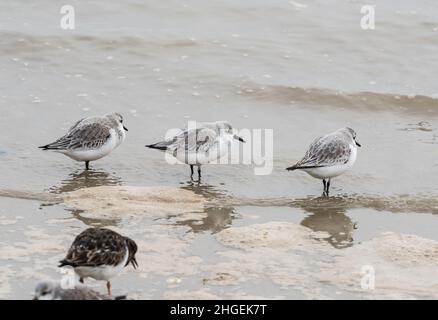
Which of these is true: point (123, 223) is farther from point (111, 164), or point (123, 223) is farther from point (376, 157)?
point (376, 157)

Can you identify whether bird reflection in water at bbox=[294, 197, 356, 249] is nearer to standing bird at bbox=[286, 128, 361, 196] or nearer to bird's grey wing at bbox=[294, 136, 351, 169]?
standing bird at bbox=[286, 128, 361, 196]

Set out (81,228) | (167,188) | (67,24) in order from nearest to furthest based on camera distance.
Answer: (81,228)
(167,188)
(67,24)

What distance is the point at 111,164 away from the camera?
42.5 feet

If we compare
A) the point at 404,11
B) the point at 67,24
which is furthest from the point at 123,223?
the point at 404,11

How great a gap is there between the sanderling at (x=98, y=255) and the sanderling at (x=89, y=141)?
4.07 metres

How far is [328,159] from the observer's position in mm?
11477

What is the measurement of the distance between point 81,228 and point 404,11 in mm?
12182

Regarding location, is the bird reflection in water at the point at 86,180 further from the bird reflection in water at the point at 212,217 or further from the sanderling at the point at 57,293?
the sanderling at the point at 57,293

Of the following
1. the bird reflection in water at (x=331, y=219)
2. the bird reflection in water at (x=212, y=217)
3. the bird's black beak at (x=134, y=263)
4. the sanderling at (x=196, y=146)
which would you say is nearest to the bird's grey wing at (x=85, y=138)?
the sanderling at (x=196, y=146)

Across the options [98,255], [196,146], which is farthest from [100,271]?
[196,146]

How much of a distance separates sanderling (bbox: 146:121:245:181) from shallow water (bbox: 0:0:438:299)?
1.41 ft

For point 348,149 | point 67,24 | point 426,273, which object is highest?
point 67,24

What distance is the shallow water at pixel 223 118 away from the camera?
912cm

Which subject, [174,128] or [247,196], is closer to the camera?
[247,196]
